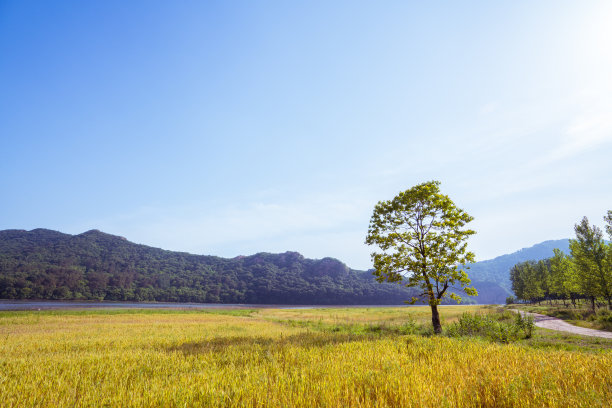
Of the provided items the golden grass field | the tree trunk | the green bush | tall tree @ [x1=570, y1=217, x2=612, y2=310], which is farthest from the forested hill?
the golden grass field

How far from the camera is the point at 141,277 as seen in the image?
481 feet

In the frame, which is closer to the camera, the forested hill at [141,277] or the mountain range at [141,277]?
the mountain range at [141,277]

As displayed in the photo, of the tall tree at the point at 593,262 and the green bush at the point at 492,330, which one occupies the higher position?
the tall tree at the point at 593,262

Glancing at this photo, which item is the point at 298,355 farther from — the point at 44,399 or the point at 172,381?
the point at 44,399

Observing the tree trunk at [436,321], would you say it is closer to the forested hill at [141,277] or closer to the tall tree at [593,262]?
the tall tree at [593,262]

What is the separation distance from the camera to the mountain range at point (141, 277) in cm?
12150

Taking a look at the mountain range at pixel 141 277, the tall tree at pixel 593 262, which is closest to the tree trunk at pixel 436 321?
the tall tree at pixel 593 262

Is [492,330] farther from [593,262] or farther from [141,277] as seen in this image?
[141,277]

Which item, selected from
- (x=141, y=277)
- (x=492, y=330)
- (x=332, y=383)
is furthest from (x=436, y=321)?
(x=141, y=277)

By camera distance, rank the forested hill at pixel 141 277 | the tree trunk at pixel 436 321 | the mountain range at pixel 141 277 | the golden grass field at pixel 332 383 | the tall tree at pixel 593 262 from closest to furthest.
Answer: the golden grass field at pixel 332 383, the tree trunk at pixel 436 321, the tall tree at pixel 593 262, the mountain range at pixel 141 277, the forested hill at pixel 141 277

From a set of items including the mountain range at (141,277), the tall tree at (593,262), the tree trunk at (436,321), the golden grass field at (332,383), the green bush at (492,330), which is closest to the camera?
the golden grass field at (332,383)

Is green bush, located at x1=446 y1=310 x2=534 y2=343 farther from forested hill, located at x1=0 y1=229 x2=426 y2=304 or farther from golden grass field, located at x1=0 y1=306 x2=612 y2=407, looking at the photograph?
forested hill, located at x1=0 y1=229 x2=426 y2=304

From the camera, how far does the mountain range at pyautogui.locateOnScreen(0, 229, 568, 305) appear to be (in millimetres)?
121500

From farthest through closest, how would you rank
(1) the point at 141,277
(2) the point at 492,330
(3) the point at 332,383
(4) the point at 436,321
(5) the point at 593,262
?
(1) the point at 141,277
(5) the point at 593,262
(4) the point at 436,321
(2) the point at 492,330
(3) the point at 332,383
